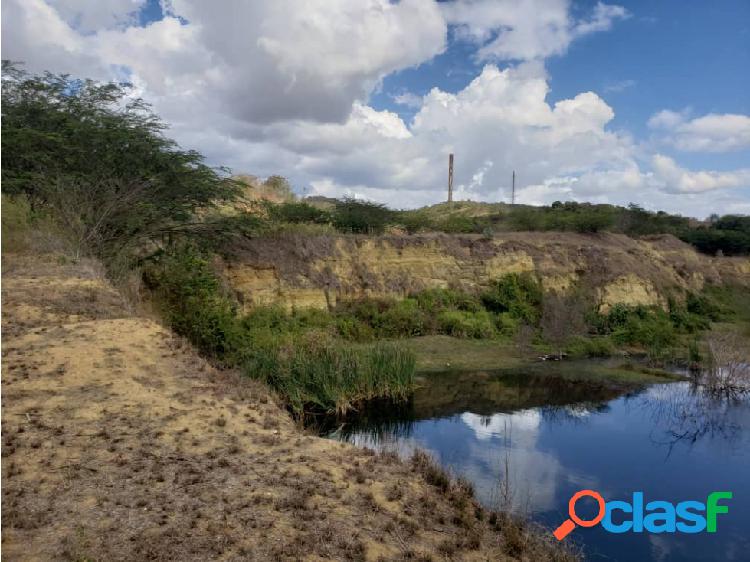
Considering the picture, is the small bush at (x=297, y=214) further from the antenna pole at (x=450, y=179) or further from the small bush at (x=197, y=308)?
the antenna pole at (x=450, y=179)

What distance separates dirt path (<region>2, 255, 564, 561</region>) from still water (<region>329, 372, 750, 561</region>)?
1645 mm

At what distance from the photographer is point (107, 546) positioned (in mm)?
4160

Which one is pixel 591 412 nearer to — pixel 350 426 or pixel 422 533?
pixel 350 426

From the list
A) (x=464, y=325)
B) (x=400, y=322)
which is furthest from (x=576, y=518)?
(x=464, y=325)

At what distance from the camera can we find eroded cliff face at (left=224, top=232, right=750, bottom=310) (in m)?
20.2

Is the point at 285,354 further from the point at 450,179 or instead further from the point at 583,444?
the point at 450,179

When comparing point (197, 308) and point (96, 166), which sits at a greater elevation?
point (96, 166)

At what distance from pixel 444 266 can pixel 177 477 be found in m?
19.2

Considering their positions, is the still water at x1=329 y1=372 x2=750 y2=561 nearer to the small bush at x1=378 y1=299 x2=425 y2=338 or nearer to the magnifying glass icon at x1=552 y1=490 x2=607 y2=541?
the magnifying glass icon at x1=552 y1=490 x2=607 y2=541

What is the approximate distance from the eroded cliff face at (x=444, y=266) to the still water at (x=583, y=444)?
6953 mm

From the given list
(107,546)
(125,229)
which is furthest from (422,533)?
(125,229)

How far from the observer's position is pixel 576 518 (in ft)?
24.6

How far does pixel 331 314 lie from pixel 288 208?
18.1ft

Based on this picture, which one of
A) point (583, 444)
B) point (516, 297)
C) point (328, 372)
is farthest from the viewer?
point (516, 297)
